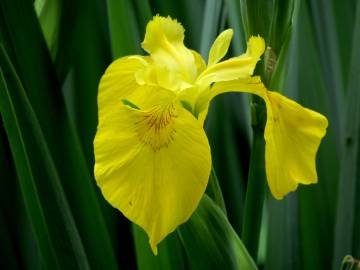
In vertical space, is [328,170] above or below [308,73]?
below

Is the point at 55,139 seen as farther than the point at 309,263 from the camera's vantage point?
No

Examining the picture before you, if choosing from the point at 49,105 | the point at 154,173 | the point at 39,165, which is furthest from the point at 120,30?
the point at 154,173

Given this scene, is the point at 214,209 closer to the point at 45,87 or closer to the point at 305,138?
the point at 305,138

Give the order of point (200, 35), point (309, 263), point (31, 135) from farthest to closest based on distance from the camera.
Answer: point (200, 35) < point (309, 263) < point (31, 135)

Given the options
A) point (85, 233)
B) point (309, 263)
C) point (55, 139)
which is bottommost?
point (309, 263)

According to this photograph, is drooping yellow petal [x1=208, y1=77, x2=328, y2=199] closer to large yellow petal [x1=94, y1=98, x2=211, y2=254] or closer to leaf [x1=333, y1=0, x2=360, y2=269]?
large yellow petal [x1=94, y1=98, x2=211, y2=254]

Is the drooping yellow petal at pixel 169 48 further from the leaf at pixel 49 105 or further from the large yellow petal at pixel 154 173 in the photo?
the leaf at pixel 49 105

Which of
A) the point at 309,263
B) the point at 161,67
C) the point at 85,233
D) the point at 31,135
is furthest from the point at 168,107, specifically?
the point at 309,263

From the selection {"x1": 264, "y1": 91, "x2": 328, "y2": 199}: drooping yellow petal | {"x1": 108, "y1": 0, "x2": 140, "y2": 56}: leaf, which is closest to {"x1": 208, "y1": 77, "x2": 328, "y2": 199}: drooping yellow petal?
{"x1": 264, "y1": 91, "x2": 328, "y2": 199}: drooping yellow petal
